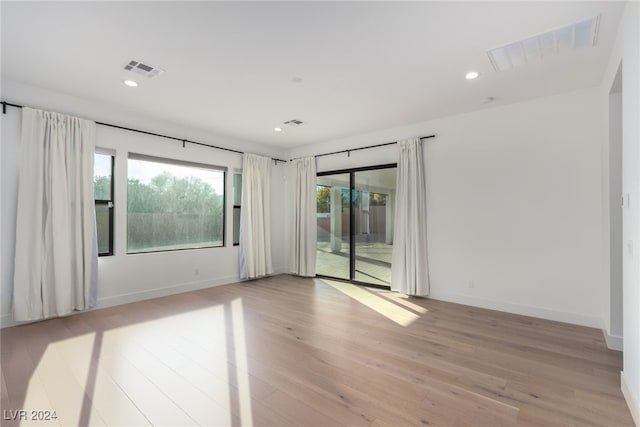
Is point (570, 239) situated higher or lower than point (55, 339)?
higher

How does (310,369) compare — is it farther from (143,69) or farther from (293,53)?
(143,69)

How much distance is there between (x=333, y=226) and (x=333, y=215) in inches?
8.5

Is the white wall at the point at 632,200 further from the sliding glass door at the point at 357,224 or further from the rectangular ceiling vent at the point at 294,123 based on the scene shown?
the rectangular ceiling vent at the point at 294,123

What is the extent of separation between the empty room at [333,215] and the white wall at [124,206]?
3 cm

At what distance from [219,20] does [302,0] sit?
2.17ft

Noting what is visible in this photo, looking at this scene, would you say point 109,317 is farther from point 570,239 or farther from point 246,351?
point 570,239

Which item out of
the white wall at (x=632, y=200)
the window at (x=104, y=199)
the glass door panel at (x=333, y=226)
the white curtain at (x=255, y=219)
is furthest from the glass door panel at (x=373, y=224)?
the window at (x=104, y=199)

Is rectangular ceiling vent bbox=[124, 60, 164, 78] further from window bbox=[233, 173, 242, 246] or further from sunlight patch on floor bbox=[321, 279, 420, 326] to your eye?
sunlight patch on floor bbox=[321, 279, 420, 326]

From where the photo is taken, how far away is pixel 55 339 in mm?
2924

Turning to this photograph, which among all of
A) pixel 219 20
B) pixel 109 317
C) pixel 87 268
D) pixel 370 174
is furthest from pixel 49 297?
pixel 370 174

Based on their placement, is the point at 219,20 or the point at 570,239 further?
the point at 570,239

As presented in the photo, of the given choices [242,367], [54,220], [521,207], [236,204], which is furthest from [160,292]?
[521,207]

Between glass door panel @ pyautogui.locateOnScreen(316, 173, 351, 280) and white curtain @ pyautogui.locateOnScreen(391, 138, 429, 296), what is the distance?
112 centimetres

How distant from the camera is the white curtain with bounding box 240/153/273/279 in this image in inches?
217
